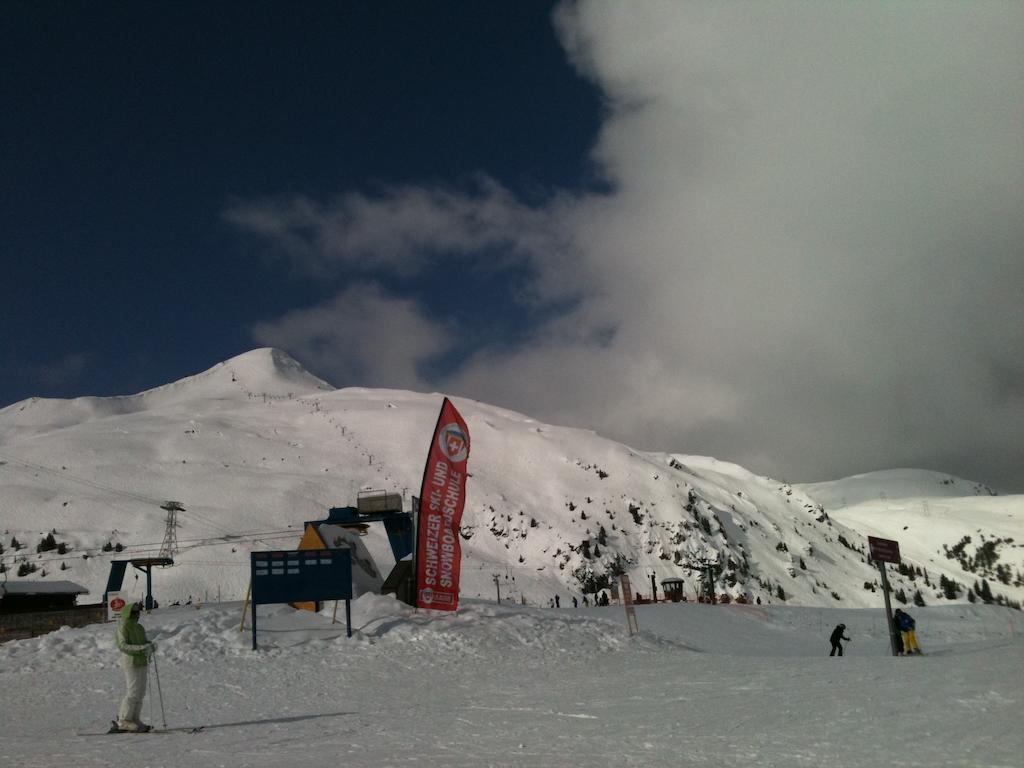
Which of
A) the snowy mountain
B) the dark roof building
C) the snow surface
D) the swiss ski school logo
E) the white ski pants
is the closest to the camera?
the snow surface

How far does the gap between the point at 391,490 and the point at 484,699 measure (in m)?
74.3

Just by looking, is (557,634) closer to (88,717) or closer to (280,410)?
(88,717)

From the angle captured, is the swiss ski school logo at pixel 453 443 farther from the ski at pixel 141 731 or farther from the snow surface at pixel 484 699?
the ski at pixel 141 731

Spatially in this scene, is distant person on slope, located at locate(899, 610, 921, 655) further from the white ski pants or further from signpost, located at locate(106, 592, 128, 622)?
signpost, located at locate(106, 592, 128, 622)

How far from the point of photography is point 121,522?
66438 millimetres

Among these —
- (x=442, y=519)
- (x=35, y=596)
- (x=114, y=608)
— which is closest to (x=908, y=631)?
(x=442, y=519)

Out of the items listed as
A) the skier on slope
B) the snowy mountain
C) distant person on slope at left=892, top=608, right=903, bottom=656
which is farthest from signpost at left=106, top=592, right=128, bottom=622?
distant person on slope at left=892, top=608, right=903, bottom=656

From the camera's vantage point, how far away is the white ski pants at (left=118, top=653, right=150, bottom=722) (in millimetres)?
9883

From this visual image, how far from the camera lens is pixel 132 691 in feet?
32.8

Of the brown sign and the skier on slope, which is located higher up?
the brown sign

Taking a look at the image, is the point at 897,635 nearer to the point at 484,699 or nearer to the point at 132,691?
the point at 484,699

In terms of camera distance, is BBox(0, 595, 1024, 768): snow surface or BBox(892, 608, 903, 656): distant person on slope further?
BBox(892, 608, 903, 656): distant person on slope

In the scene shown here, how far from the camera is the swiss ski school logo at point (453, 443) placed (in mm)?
24688

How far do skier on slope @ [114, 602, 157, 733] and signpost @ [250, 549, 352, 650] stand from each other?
971 centimetres
